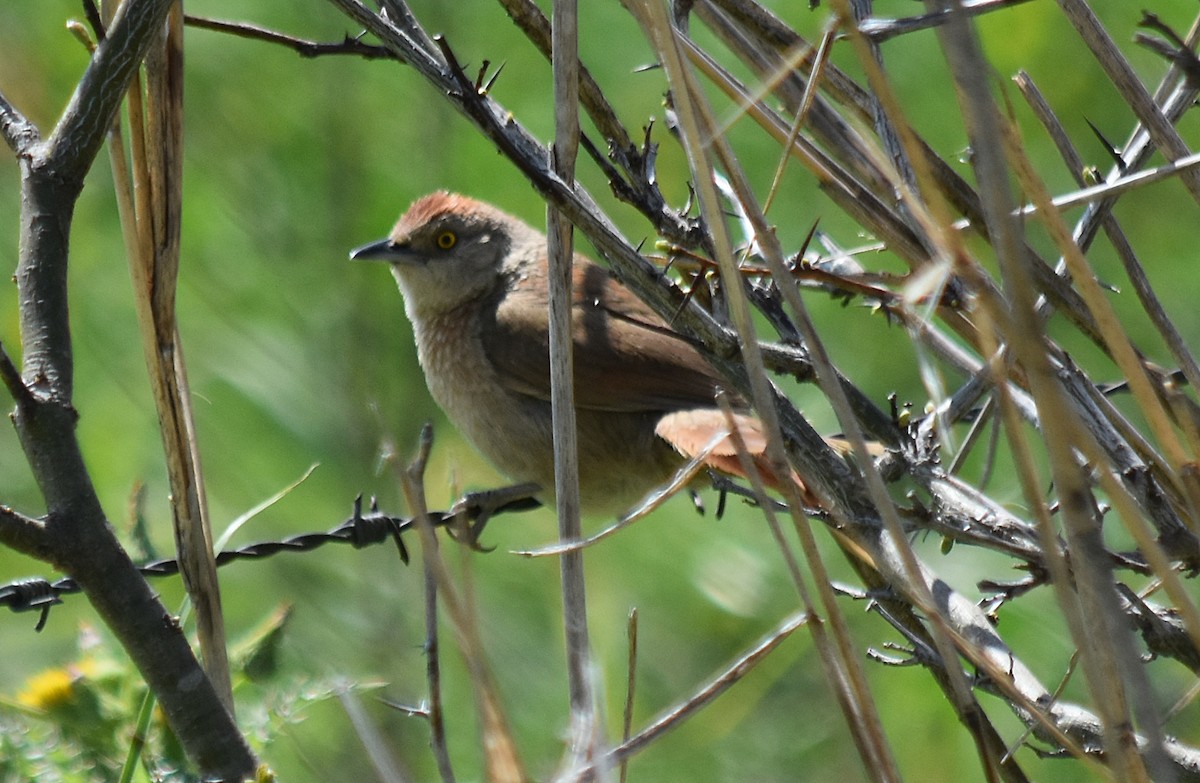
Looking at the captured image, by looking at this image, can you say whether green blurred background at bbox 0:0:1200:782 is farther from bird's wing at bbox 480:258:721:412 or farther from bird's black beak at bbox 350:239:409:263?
bird's wing at bbox 480:258:721:412

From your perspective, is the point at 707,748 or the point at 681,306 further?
the point at 707,748

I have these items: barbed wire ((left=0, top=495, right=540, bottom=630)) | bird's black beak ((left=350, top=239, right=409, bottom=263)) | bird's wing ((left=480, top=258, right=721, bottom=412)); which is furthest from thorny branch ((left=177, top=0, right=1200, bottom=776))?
bird's black beak ((left=350, top=239, right=409, bottom=263))

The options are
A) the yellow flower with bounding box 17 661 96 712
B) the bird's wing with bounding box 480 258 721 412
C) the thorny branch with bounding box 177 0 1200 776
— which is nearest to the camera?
the thorny branch with bounding box 177 0 1200 776

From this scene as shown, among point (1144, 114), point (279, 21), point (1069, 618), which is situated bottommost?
point (1069, 618)

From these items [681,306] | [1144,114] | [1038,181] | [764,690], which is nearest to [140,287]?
[681,306]

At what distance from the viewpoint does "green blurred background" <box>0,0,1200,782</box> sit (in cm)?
541

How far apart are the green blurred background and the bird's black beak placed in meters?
0.84

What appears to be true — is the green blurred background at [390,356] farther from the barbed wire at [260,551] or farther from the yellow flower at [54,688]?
the yellow flower at [54,688]

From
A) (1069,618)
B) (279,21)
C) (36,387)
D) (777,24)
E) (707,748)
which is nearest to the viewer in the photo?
(1069,618)

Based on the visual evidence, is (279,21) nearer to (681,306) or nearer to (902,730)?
(902,730)

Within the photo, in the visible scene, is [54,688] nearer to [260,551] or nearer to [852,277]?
[260,551]

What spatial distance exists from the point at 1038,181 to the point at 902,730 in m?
3.78

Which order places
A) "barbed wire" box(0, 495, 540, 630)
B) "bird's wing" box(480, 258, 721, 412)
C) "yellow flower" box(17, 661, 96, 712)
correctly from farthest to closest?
"bird's wing" box(480, 258, 721, 412) < "barbed wire" box(0, 495, 540, 630) < "yellow flower" box(17, 661, 96, 712)

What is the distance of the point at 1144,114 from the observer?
2.04 m
